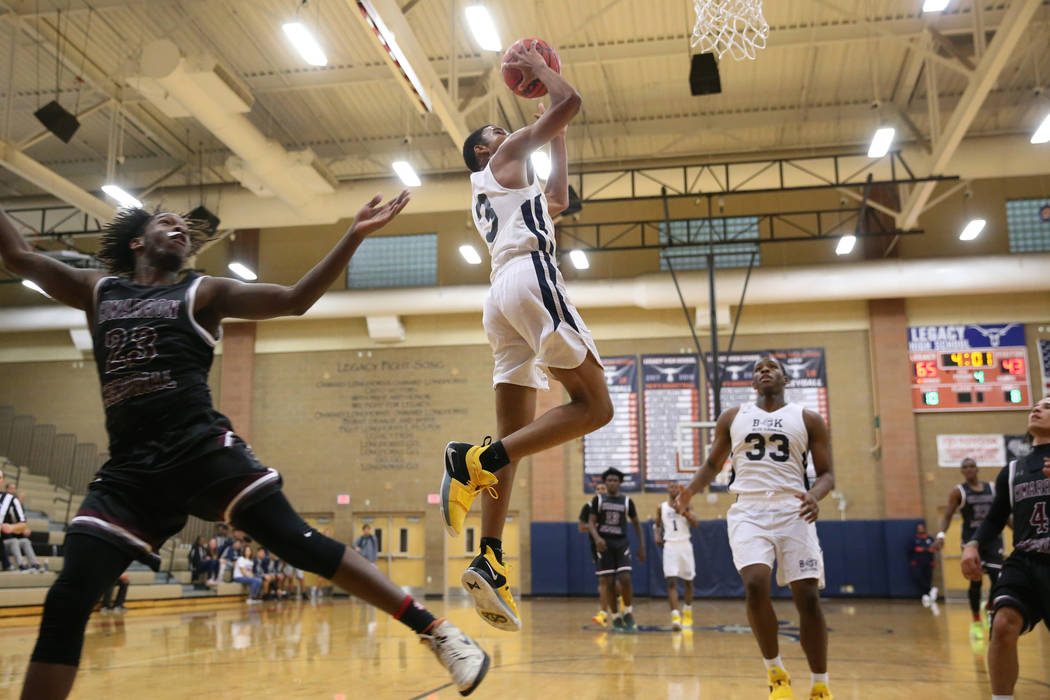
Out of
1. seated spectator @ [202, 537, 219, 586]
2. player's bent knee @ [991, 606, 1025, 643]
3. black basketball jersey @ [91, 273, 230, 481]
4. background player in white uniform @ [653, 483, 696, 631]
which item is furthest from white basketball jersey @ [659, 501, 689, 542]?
black basketball jersey @ [91, 273, 230, 481]

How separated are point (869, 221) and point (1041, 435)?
17.3m

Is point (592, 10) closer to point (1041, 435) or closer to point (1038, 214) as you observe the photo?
point (1041, 435)

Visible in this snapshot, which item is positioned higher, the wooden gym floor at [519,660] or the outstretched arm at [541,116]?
the outstretched arm at [541,116]

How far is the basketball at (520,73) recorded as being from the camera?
4.36 m

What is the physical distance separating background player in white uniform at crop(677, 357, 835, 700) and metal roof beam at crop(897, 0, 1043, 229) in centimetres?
823

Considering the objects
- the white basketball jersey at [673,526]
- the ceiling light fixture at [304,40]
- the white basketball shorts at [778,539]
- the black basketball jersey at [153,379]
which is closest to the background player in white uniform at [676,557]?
the white basketball jersey at [673,526]

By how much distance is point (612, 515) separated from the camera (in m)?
12.2

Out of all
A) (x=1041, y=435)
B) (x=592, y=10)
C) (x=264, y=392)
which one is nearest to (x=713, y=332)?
(x=592, y=10)

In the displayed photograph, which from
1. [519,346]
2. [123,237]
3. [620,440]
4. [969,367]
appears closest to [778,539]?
[519,346]

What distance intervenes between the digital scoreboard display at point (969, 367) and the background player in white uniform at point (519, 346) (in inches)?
722

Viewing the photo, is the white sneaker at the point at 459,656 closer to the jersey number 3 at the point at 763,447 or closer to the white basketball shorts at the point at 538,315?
the white basketball shorts at the point at 538,315

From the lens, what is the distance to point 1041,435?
17.0 ft

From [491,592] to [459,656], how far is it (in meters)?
0.75

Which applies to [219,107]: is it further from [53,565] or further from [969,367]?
[969,367]
